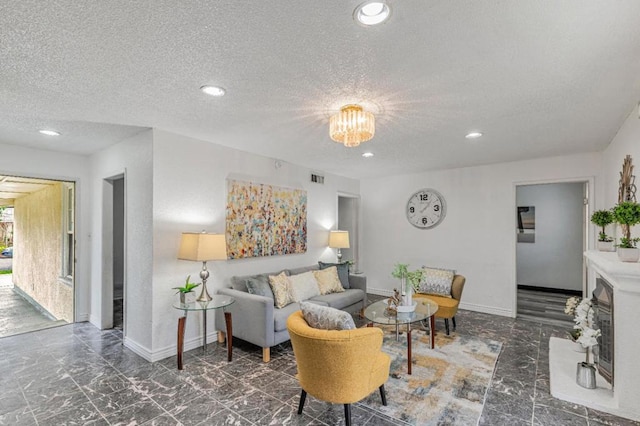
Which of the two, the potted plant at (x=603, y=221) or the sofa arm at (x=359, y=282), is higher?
the potted plant at (x=603, y=221)

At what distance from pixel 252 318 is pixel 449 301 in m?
2.49

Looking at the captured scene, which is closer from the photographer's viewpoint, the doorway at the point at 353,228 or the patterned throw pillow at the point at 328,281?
the patterned throw pillow at the point at 328,281

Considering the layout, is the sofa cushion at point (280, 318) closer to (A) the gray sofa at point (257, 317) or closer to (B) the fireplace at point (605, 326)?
(A) the gray sofa at point (257, 317)

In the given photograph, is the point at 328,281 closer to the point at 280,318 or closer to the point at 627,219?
the point at 280,318

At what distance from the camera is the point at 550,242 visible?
675cm

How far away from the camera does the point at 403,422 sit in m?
2.21

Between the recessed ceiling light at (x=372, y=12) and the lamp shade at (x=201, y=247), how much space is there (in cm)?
246

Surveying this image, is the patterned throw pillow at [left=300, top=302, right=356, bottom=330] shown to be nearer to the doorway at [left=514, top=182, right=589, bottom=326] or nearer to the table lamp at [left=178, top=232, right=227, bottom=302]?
the table lamp at [left=178, top=232, right=227, bottom=302]

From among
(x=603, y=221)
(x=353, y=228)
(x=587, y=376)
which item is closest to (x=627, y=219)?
(x=603, y=221)

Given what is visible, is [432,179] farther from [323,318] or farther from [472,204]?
[323,318]

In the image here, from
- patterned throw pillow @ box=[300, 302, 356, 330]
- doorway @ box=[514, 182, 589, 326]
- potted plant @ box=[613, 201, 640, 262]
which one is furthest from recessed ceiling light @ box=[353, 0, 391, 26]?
doorway @ box=[514, 182, 589, 326]

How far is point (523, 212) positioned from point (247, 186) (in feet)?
20.6

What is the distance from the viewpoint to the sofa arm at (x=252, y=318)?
3209 millimetres

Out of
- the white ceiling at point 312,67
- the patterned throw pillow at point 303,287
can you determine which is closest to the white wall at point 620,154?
the white ceiling at point 312,67
